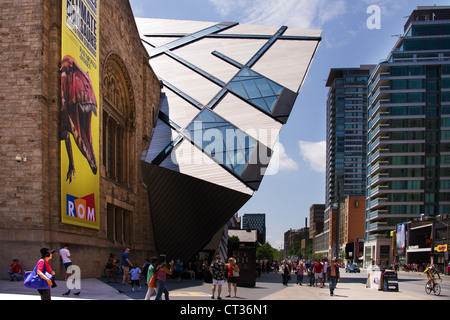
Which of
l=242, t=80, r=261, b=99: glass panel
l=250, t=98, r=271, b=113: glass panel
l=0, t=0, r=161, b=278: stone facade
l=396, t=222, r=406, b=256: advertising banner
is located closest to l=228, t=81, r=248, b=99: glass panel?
l=242, t=80, r=261, b=99: glass panel

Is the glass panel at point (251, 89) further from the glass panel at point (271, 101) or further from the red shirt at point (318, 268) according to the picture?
the red shirt at point (318, 268)

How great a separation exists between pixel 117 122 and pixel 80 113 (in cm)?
838

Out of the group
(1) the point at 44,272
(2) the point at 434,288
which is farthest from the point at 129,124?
(1) the point at 44,272

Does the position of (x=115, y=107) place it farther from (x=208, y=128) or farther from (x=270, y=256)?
(x=270, y=256)

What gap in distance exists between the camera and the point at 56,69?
19.0m

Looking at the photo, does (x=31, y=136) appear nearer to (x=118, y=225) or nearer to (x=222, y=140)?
(x=118, y=225)

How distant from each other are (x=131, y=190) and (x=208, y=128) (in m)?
6.53

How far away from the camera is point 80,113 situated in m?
20.7

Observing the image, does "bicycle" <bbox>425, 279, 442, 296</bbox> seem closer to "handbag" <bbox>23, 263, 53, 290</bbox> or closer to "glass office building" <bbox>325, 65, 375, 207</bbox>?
"handbag" <bbox>23, 263, 53, 290</bbox>

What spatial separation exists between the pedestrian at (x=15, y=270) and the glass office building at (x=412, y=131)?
8265 cm

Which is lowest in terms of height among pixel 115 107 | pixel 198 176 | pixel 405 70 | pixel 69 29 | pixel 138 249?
pixel 138 249

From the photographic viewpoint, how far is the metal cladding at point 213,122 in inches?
1136
